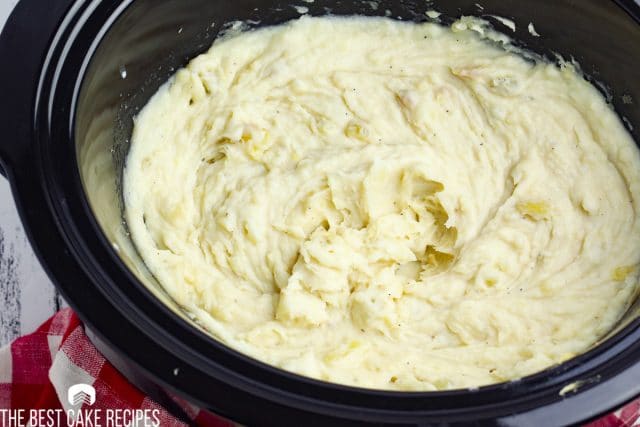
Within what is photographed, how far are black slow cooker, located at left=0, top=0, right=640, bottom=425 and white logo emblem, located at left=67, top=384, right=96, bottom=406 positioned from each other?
243 millimetres

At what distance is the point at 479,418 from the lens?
1.18m

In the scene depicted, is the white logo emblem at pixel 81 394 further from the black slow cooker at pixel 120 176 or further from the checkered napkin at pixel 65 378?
the black slow cooker at pixel 120 176

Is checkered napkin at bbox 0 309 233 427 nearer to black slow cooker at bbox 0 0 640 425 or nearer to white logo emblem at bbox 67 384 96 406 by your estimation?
white logo emblem at bbox 67 384 96 406

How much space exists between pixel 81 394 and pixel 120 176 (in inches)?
18.5

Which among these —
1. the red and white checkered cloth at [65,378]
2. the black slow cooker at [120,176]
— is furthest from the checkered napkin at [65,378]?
the black slow cooker at [120,176]

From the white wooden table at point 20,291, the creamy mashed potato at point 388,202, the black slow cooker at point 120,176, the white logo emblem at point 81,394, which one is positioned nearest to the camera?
the black slow cooker at point 120,176

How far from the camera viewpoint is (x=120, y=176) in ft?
5.81

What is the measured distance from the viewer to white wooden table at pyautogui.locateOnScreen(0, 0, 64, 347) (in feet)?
7.31

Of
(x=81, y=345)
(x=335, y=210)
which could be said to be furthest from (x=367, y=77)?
(x=81, y=345)

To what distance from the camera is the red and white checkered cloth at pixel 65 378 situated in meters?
1.71

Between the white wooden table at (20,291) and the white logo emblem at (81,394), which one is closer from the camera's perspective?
the white logo emblem at (81,394)

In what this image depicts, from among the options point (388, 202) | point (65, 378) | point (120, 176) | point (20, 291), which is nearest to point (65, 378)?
point (65, 378)

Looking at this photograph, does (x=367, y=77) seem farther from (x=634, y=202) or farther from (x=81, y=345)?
(x=81, y=345)

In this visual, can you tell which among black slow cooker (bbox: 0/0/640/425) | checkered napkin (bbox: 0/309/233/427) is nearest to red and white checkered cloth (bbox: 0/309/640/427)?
checkered napkin (bbox: 0/309/233/427)
